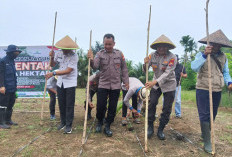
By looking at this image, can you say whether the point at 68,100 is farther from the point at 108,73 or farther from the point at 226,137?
the point at 226,137

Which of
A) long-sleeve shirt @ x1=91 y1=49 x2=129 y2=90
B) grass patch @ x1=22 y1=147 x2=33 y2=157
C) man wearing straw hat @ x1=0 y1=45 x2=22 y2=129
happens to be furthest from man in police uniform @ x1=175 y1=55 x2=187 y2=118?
man wearing straw hat @ x1=0 y1=45 x2=22 y2=129

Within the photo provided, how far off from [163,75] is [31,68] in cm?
685

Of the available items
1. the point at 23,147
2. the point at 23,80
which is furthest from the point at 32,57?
the point at 23,147

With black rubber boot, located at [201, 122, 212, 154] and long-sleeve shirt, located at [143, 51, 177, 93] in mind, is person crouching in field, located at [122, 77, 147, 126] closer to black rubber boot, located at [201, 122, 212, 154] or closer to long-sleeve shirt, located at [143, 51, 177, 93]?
long-sleeve shirt, located at [143, 51, 177, 93]

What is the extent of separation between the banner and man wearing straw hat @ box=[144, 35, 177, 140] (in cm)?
609

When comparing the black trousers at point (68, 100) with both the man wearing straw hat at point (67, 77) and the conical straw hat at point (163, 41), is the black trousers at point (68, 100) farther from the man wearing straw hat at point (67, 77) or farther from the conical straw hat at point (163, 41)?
the conical straw hat at point (163, 41)

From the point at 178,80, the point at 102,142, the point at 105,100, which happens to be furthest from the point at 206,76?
the point at 178,80

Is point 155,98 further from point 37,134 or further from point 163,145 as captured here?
point 37,134

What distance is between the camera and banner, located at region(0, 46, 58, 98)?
28.2 ft

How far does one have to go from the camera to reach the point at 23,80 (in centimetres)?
869

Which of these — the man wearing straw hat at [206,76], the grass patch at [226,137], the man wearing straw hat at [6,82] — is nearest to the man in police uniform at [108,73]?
the man wearing straw hat at [206,76]

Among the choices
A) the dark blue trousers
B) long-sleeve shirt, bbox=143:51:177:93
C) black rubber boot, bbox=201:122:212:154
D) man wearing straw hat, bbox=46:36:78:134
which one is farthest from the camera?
man wearing straw hat, bbox=46:36:78:134

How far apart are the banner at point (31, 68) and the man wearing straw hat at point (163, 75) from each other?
609cm

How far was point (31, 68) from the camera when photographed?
865cm
